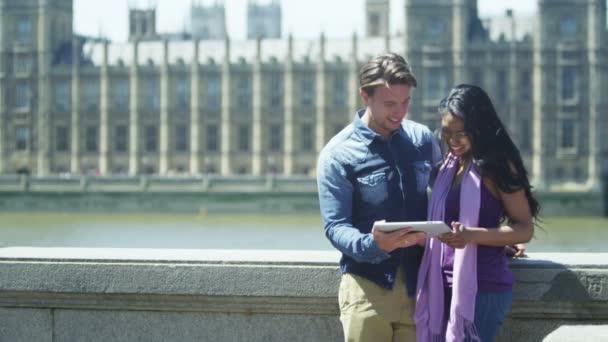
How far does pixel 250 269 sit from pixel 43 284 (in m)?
1.22

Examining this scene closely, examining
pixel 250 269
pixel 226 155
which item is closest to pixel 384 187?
pixel 250 269

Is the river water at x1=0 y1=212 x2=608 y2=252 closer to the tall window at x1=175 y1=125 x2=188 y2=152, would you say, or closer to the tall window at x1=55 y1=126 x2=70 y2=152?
the tall window at x1=175 y1=125 x2=188 y2=152

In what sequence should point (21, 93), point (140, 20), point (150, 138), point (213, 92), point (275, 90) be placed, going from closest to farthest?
point (275, 90), point (213, 92), point (150, 138), point (21, 93), point (140, 20)

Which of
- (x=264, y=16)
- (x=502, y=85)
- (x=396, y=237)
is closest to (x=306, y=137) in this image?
(x=502, y=85)

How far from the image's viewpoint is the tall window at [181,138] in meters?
69.2

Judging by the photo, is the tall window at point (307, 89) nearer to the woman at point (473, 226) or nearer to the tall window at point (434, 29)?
the tall window at point (434, 29)

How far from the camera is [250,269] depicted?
5504 mm

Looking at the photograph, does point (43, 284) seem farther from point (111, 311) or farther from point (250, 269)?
point (250, 269)

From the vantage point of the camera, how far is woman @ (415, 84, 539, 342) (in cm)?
478

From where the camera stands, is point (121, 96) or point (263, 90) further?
point (121, 96)

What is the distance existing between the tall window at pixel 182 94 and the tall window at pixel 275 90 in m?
6.11

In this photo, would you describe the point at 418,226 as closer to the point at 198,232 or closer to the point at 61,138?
the point at 198,232

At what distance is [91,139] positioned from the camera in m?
71.2

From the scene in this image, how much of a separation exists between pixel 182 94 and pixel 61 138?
9720 mm
